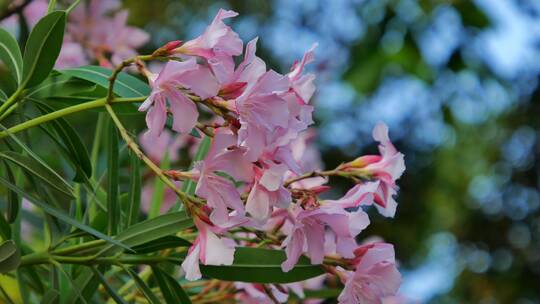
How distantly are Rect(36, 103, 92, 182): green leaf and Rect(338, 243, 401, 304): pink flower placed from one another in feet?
0.75

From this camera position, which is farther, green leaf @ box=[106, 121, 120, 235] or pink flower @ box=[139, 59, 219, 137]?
green leaf @ box=[106, 121, 120, 235]

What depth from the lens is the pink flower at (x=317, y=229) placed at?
62 cm

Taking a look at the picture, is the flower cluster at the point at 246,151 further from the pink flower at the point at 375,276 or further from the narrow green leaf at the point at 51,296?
the narrow green leaf at the point at 51,296

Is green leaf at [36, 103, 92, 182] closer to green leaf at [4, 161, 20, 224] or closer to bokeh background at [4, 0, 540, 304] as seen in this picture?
green leaf at [4, 161, 20, 224]

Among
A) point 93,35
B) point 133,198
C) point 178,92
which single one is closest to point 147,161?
point 178,92

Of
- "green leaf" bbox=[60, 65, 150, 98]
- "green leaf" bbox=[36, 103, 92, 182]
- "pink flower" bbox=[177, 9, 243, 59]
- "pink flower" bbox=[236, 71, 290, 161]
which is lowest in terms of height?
"green leaf" bbox=[36, 103, 92, 182]

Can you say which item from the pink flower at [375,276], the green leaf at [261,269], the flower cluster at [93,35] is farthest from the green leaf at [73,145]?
the flower cluster at [93,35]

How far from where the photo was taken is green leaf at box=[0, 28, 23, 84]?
0.68 meters

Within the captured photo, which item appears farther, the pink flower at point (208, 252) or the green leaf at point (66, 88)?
the green leaf at point (66, 88)

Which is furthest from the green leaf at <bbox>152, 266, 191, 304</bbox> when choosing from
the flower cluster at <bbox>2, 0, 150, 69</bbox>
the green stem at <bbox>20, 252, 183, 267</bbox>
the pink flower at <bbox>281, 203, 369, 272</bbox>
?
the flower cluster at <bbox>2, 0, 150, 69</bbox>

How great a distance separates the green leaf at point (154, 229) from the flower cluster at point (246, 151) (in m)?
0.04

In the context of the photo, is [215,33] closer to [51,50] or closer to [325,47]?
[51,50]

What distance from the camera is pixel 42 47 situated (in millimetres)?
625

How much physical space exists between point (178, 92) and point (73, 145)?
5.7 inches
